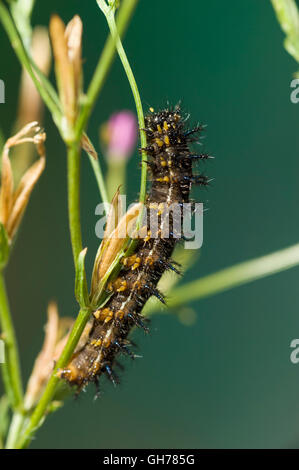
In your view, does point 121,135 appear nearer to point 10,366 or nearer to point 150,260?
point 150,260

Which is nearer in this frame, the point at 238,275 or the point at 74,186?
the point at 74,186

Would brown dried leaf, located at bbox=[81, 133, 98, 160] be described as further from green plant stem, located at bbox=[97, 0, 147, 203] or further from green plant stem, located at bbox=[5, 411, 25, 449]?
green plant stem, located at bbox=[5, 411, 25, 449]

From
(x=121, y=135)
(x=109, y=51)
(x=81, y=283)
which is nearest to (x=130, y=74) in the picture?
(x=109, y=51)

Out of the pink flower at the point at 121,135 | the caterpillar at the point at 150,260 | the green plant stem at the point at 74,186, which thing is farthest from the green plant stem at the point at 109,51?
the pink flower at the point at 121,135

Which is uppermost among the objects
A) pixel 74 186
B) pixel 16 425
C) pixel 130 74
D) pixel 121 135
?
pixel 121 135

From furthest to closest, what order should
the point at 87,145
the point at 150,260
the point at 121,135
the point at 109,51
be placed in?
the point at 121,135
the point at 150,260
the point at 87,145
the point at 109,51

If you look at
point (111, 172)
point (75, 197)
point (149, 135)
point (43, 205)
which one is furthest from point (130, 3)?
point (43, 205)
